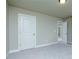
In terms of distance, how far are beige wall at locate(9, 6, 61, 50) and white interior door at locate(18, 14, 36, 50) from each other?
25 cm

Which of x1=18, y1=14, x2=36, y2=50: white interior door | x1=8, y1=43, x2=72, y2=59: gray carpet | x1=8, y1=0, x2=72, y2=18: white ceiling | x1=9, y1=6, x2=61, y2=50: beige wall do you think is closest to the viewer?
x1=8, y1=43, x2=72, y2=59: gray carpet

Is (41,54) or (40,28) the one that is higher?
(40,28)

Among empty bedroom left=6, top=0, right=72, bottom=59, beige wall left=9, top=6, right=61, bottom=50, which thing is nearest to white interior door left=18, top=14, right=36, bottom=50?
empty bedroom left=6, top=0, right=72, bottom=59

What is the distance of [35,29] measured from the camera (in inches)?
245

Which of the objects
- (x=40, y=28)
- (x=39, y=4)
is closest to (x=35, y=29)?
(x=40, y=28)

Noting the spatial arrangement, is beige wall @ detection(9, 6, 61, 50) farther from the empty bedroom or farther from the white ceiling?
the white ceiling

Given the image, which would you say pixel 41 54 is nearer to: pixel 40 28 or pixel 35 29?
pixel 35 29

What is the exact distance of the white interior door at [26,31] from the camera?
213 inches

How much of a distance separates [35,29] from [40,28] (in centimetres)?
50

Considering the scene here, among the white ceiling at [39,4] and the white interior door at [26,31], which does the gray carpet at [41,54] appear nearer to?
the white interior door at [26,31]

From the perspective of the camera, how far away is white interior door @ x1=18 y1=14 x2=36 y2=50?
5.42 metres
